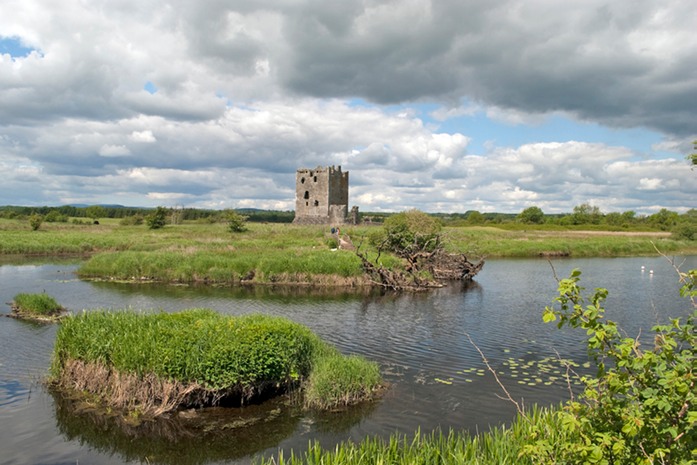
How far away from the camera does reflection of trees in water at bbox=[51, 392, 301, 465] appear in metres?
9.31

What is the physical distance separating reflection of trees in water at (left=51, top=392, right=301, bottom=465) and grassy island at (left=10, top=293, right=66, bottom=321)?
33.4ft

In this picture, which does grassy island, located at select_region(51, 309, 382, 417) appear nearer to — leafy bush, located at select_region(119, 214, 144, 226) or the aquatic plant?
the aquatic plant

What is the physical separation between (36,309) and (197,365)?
1298 centimetres

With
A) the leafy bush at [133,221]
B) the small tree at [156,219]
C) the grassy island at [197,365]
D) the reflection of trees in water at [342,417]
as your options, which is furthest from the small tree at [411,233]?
the leafy bush at [133,221]

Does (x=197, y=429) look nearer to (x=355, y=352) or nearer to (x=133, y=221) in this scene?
(x=355, y=352)

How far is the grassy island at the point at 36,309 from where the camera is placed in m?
19.8

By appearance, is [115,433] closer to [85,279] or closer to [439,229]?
[85,279]

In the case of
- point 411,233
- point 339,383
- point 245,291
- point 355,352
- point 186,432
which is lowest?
point 186,432

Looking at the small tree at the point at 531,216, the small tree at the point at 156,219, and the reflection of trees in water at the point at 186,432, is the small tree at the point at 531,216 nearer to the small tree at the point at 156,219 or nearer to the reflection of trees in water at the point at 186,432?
the small tree at the point at 156,219

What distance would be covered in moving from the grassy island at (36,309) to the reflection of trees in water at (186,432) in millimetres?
10166

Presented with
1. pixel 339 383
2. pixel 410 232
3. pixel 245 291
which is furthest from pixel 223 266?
pixel 339 383

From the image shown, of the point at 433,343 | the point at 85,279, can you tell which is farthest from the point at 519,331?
the point at 85,279

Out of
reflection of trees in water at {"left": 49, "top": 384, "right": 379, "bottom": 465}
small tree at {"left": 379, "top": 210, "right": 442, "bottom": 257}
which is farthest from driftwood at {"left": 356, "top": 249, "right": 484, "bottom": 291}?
reflection of trees in water at {"left": 49, "top": 384, "right": 379, "bottom": 465}

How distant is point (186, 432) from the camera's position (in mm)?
10000
